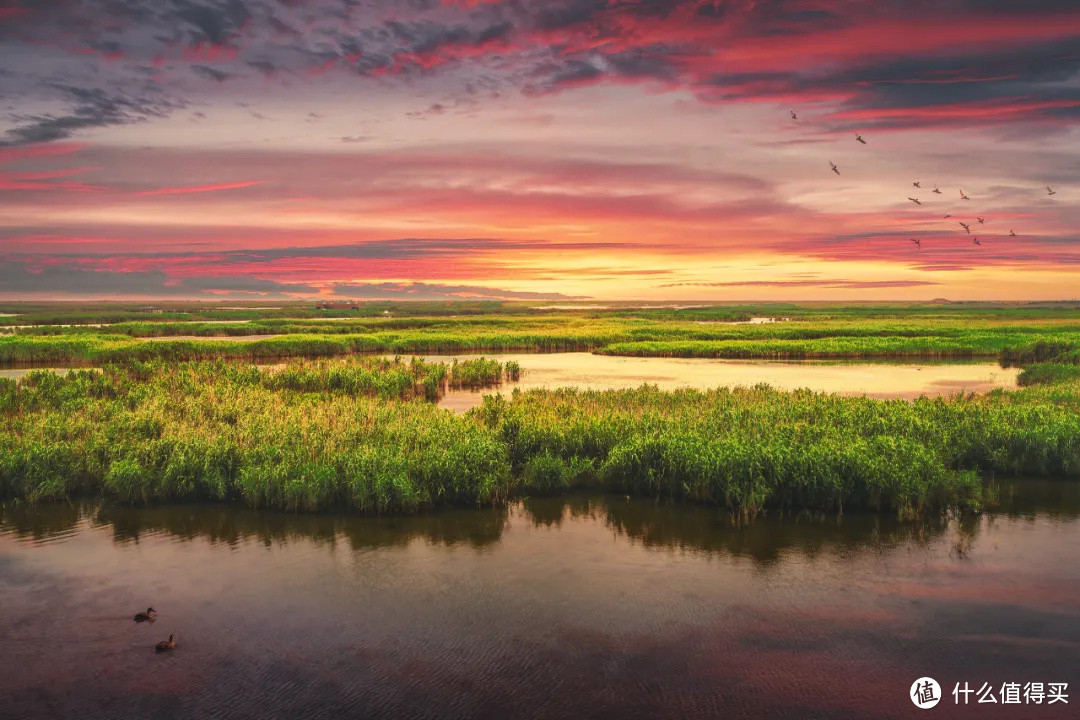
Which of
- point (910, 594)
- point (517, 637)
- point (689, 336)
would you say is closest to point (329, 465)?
point (517, 637)

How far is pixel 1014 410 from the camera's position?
2311 cm

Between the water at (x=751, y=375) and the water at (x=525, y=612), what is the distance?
16761mm

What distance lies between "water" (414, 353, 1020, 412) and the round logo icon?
2352 cm

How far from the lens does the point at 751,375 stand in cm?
4497

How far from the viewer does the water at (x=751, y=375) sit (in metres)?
37.7

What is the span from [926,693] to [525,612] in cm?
600

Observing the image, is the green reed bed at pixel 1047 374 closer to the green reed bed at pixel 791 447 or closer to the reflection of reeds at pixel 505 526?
the green reed bed at pixel 791 447

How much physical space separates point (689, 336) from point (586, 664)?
68.2 meters

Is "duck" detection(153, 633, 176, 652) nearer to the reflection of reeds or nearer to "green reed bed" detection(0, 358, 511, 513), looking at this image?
the reflection of reeds

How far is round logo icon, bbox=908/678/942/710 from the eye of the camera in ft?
30.4

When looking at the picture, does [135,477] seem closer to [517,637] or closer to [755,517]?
[517,637]

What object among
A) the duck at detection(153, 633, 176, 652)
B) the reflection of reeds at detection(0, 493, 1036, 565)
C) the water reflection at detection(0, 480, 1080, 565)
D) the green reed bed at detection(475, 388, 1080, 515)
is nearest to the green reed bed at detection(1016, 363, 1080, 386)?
the green reed bed at detection(475, 388, 1080, 515)

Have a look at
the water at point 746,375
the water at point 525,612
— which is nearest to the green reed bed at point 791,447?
the water at point 525,612

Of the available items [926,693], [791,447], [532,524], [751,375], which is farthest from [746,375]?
[926,693]
